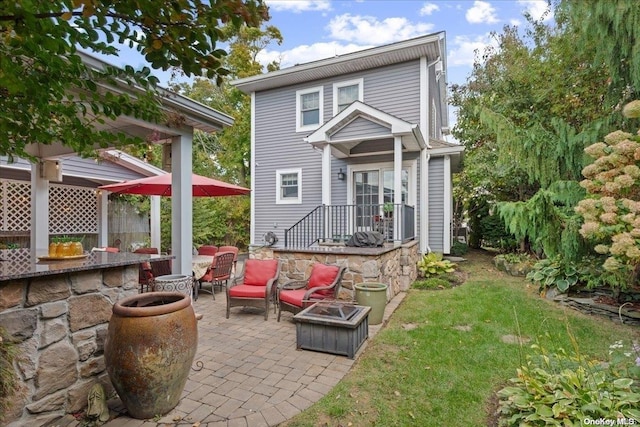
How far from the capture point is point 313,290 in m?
4.94

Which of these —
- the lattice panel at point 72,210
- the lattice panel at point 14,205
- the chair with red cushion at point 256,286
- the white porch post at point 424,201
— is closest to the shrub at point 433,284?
the white porch post at point 424,201

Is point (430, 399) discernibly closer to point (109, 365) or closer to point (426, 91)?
point (109, 365)

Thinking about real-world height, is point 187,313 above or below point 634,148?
below

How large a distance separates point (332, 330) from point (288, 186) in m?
7.62

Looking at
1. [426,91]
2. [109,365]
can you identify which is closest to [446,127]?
[426,91]

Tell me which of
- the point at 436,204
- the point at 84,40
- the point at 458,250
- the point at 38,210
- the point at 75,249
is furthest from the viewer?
the point at 458,250

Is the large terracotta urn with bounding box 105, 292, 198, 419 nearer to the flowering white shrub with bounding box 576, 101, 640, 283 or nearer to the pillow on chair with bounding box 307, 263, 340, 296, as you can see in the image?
the pillow on chair with bounding box 307, 263, 340, 296

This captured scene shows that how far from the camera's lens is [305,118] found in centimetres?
1075

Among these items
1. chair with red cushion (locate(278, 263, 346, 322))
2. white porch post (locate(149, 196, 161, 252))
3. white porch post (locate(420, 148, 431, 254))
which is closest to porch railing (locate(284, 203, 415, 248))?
white porch post (locate(420, 148, 431, 254))

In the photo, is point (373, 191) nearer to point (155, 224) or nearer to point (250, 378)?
point (155, 224)

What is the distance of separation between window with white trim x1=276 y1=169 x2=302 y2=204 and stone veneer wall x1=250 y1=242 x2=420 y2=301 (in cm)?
448

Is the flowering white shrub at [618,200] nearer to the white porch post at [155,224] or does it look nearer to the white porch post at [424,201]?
the white porch post at [424,201]

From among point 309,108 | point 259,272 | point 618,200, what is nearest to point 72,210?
point 259,272

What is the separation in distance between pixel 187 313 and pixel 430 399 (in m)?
2.28
